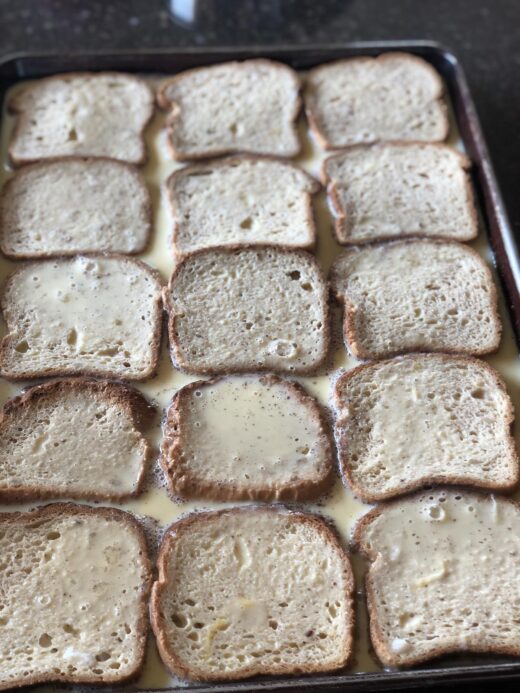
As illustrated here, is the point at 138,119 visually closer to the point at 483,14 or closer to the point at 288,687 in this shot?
the point at 483,14

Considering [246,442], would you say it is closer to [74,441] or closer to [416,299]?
[74,441]

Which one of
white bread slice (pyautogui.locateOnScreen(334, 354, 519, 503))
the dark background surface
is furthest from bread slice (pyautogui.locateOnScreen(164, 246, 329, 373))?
the dark background surface

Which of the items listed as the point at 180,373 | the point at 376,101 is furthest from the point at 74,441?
the point at 376,101

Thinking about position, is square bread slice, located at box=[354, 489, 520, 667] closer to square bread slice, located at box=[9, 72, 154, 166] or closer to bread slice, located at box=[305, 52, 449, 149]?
bread slice, located at box=[305, 52, 449, 149]

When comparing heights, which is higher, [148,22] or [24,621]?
[148,22]

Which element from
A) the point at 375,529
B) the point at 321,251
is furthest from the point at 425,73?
the point at 375,529

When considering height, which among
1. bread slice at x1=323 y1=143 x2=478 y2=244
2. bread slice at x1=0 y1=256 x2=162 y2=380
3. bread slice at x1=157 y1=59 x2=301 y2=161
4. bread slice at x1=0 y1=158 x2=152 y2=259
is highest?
bread slice at x1=157 y1=59 x2=301 y2=161

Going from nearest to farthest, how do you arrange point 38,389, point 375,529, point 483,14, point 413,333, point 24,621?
point 24,621
point 375,529
point 38,389
point 413,333
point 483,14
